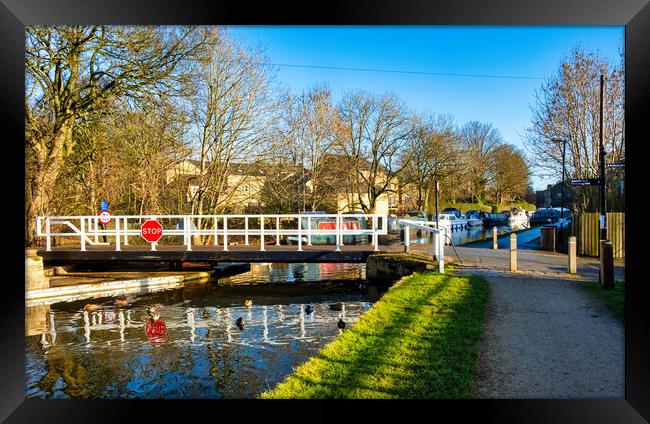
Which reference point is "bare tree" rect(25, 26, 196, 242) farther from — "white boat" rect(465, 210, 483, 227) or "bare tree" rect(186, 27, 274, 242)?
"white boat" rect(465, 210, 483, 227)

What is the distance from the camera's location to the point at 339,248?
13.4 m

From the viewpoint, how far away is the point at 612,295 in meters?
7.60

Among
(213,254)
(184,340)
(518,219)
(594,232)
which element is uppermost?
(518,219)

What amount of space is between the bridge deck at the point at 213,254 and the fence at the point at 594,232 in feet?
17.1

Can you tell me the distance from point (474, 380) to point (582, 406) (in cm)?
96

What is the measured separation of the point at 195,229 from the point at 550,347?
12325 mm

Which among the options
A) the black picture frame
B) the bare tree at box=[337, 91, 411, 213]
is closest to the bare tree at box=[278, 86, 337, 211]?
the bare tree at box=[337, 91, 411, 213]

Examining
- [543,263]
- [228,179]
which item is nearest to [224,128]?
[228,179]

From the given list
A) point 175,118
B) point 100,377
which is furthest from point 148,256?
point 100,377

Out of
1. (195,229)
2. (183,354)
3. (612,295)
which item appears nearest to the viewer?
(183,354)

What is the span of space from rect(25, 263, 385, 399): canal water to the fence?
6.32 meters
